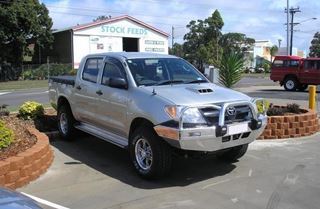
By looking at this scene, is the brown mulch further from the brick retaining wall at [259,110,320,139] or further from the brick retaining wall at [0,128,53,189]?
the brick retaining wall at [259,110,320,139]

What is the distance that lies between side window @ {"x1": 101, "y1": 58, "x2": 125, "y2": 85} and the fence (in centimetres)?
3705

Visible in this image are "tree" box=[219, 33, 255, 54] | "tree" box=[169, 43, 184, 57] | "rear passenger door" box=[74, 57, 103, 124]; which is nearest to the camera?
"rear passenger door" box=[74, 57, 103, 124]

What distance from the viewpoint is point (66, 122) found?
31.5 ft

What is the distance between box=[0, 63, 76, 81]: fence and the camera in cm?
4444

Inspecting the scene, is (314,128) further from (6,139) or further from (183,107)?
(6,139)

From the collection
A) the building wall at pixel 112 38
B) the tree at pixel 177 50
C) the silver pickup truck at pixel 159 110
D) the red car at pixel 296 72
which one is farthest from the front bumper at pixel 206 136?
the tree at pixel 177 50

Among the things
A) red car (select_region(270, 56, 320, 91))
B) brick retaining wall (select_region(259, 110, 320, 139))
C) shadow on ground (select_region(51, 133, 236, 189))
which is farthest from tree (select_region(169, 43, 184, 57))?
shadow on ground (select_region(51, 133, 236, 189))

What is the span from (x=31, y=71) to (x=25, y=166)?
4079 cm

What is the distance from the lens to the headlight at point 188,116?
21.0ft

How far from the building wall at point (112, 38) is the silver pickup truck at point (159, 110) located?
40920mm

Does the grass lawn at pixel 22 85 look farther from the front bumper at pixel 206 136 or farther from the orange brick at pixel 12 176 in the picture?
the front bumper at pixel 206 136

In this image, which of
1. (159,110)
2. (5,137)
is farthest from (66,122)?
(159,110)

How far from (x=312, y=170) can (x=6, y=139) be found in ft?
15.6

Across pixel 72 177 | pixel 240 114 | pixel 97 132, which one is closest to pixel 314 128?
pixel 240 114
